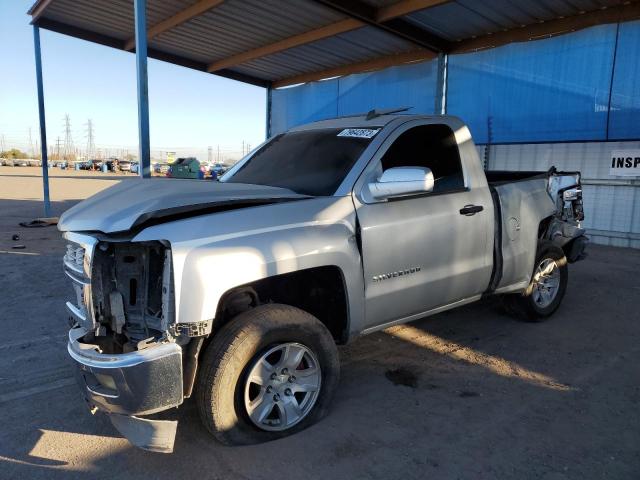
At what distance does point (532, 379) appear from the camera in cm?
378

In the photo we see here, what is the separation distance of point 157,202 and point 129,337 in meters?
0.79

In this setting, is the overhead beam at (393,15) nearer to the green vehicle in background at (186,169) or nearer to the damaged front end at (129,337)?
the damaged front end at (129,337)

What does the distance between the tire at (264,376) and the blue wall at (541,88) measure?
8.93 m

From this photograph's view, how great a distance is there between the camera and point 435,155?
4.25 m

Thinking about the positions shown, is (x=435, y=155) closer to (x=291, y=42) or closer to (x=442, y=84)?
(x=442, y=84)

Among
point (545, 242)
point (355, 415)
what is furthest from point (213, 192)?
point (545, 242)

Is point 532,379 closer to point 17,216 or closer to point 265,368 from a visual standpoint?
point 265,368

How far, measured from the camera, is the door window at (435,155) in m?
3.96

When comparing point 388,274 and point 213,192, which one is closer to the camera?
point 213,192

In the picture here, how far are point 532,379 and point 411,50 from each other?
10.3m

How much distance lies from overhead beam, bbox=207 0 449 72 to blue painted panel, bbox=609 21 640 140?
11.8 feet

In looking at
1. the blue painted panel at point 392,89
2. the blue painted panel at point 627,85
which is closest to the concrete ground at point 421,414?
the blue painted panel at point 627,85

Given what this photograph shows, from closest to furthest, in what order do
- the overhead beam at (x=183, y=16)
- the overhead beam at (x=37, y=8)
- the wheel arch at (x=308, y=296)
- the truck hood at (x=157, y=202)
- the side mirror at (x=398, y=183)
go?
1. the truck hood at (x=157, y=202)
2. the wheel arch at (x=308, y=296)
3. the side mirror at (x=398, y=183)
4. the overhead beam at (x=183, y=16)
5. the overhead beam at (x=37, y=8)

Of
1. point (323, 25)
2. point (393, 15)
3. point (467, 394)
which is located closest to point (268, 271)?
point (467, 394)
